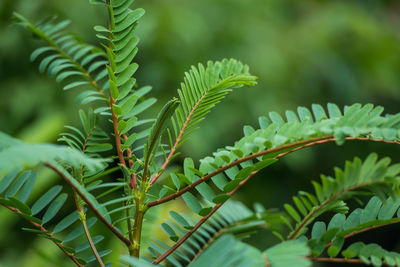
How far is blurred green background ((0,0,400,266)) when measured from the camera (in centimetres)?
213

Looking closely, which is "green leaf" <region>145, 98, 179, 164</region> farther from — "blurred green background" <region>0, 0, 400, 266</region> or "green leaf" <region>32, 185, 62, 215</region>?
"blurred green background" <region>0, 0, 400, 266</region>

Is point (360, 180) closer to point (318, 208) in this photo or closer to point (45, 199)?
point (318, 208)

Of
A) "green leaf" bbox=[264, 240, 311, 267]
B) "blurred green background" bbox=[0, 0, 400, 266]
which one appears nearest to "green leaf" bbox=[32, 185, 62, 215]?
"green leaf" bbox=[264, 240, 311, 267]

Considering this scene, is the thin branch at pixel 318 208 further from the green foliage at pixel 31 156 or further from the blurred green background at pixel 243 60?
the blurred green background at pixel 243 60

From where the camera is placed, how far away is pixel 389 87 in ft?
8.19

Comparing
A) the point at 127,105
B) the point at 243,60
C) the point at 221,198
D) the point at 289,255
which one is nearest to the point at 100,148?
the point at 127,105

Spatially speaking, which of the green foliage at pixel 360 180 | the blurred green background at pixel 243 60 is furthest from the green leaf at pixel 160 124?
the blurred green background at pixel 243 60

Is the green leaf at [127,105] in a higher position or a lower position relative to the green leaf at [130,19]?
lower

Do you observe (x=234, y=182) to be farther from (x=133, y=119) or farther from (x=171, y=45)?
(x=171, y=45)

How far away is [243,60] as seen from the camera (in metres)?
2.27

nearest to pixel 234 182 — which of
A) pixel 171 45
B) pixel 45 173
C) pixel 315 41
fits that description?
pixel 45 173

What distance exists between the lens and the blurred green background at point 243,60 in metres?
2.13

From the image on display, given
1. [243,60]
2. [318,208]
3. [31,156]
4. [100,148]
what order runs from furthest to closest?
[243,60]
[100,148]
[318,208]
[31,156]

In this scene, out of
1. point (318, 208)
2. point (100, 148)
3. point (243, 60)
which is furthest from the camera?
point (243, 60)
